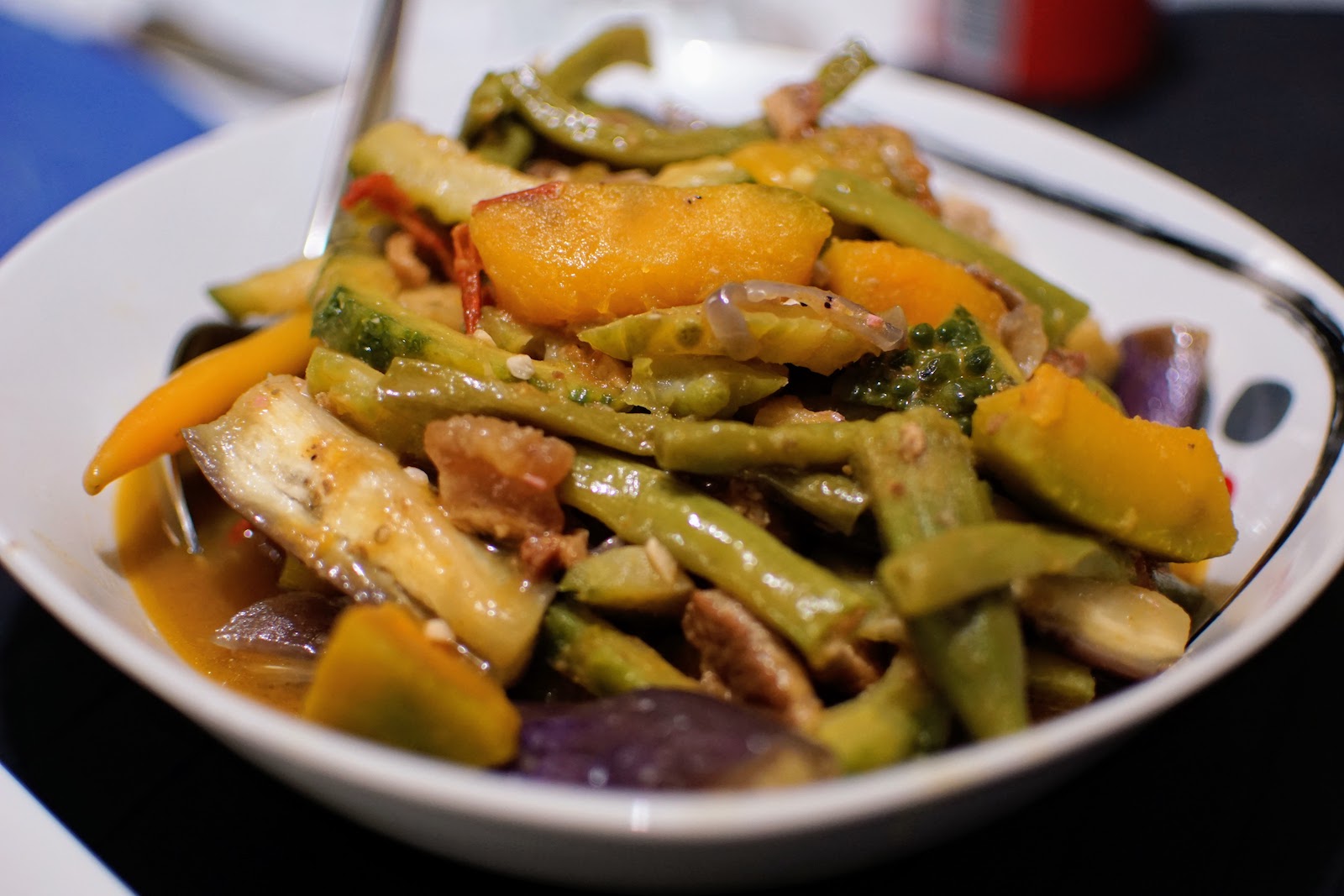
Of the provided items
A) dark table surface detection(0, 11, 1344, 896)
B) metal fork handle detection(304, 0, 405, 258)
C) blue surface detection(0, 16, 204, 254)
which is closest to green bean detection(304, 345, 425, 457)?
dark table surface detection(0, 11, 1344, 896)

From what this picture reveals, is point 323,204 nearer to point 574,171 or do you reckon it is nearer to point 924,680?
point 574,171

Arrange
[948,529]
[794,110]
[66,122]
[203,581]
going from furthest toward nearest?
[66,122] → [794,110] → [203,581] → [948,529]

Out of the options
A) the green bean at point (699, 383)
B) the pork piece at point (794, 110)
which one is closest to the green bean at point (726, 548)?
the green bean at point (699, 383)

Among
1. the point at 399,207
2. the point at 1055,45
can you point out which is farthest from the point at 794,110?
the point at 1055,45

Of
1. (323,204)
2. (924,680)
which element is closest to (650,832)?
(924,680)

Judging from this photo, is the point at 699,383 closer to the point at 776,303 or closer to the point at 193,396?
the point at 776,303

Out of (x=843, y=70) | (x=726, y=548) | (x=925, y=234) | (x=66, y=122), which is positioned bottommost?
(x=66, y=122)

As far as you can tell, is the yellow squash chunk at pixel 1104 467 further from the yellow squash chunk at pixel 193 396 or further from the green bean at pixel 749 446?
the yellow squash chunk at pixel 193 396
